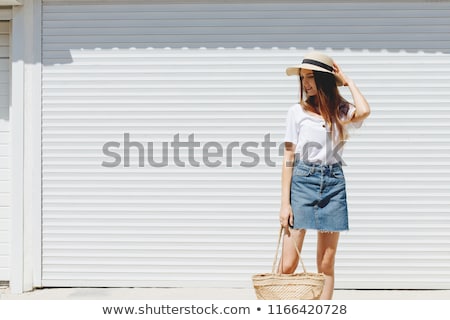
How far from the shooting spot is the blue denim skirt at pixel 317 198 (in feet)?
17.5

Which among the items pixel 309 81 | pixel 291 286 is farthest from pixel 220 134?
pixel 291 286

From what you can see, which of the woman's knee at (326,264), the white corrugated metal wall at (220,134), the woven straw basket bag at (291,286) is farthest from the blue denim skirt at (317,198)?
the white corrugated metal wall at (220,134)

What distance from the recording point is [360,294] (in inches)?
299

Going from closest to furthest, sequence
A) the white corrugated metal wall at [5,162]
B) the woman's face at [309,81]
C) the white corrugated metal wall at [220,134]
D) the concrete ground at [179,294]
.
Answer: the woman's face at [309,81] < the concrete ground at [179,294] < the white corrugated metal wall at [220,134] < the white corrugated metal wall at [5,162]

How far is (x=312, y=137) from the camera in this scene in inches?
212

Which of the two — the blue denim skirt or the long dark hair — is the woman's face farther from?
the blue denim skirt

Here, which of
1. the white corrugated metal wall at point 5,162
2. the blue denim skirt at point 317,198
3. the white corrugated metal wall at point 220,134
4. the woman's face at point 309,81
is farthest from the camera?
the white corrugated metal wall at point 5,162

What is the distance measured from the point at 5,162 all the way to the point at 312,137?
3911 mm

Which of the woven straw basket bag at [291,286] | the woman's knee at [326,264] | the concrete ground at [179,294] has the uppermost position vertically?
the woman's knee at [326,264]

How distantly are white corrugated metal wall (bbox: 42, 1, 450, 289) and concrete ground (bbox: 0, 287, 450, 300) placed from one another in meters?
0.11

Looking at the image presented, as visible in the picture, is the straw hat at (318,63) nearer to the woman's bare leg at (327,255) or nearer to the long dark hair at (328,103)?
the long dark hair at (328,103)

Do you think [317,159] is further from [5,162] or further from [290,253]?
[5,162]

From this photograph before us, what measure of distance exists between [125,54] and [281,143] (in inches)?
70.2

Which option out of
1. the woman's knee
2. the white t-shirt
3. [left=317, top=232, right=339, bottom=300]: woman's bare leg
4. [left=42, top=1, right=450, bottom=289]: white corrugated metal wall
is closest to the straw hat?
the white t-shirt
